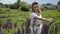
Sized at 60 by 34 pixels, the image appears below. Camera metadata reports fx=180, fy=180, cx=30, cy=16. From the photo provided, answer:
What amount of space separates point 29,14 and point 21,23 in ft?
0.49

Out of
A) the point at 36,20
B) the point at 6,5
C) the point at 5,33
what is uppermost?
the point at 6,5

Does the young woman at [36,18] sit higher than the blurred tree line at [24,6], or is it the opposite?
the blurred tree line at [24,6]

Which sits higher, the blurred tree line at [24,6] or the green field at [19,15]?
the blurred tree line at [24,6]

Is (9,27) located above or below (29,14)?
below

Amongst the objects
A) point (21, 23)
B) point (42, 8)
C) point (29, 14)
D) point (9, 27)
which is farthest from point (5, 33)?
point (42, 8)

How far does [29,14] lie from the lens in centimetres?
218

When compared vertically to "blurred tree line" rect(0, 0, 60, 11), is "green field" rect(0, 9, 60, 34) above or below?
below

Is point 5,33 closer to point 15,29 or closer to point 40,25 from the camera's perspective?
point 15,29

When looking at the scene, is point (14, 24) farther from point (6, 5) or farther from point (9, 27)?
point (6, 5)

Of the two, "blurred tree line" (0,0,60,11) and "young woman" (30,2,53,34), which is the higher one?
"blurred tree line" (0,0,60,11)

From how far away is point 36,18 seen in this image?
214 cm

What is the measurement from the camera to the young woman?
2.13 meters

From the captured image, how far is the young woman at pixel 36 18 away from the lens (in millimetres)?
2133

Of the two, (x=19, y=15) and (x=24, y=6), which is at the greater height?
(x=24, y=6)
